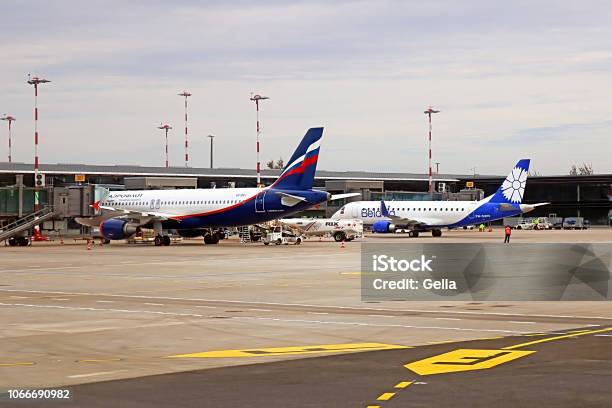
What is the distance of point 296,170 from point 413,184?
103133 millimetres

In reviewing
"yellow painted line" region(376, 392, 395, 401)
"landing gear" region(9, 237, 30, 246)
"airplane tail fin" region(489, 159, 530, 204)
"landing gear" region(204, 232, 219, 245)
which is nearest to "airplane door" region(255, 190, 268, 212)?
"landing gear" region(204, 232, 219, 245)

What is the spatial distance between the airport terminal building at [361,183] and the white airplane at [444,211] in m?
15.9

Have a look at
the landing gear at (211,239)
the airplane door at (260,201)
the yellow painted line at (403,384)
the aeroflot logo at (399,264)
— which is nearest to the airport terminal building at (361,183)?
the landing gear at (211,239)

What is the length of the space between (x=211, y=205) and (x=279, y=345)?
2427 inches

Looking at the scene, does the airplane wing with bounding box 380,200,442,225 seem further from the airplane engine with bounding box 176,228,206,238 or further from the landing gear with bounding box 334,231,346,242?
the airplane engine with bounding box 176,228,206,238

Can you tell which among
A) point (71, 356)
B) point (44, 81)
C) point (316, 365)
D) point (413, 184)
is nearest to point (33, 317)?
point (71, 356)

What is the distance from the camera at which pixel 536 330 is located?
21203 millimetres

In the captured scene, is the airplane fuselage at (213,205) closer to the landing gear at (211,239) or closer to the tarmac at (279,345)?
the landing gear at (211,239)

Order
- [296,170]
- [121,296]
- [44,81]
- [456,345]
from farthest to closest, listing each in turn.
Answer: [44,81], [296,170], [121,296], [456,345]

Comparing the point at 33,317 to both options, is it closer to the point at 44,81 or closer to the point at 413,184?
the point at 44,81

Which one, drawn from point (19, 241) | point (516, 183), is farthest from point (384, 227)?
point (19, 241)

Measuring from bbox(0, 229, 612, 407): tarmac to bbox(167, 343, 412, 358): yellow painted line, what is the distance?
0.04 m

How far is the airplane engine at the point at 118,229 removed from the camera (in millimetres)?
79000

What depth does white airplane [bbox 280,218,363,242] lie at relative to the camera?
94.9 m
